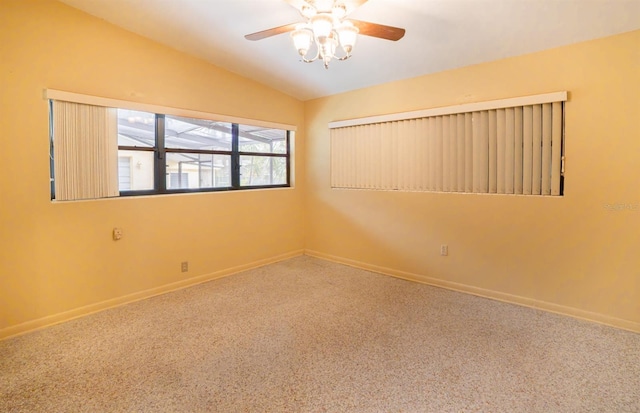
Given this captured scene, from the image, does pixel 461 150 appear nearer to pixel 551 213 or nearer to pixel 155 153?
pixel 551 213

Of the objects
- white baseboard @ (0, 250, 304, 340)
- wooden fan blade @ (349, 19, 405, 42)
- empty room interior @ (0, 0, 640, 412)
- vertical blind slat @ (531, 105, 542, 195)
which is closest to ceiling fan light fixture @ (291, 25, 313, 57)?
empty room interior @ (0, 0, 640, 412)

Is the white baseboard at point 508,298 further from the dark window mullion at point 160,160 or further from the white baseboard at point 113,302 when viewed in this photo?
the dark window mullion at point 160,160

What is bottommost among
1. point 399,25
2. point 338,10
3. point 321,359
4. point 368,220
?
point 321,359

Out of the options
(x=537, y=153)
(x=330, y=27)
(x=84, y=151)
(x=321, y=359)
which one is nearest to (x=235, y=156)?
(x=84, y=151)

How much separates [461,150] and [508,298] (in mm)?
1652

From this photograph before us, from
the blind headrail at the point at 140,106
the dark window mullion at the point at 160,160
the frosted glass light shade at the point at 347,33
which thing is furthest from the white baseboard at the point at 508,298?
the frosted glass light shade at the point at 347,33

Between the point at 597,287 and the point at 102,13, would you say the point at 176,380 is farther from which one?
the point at 597,287

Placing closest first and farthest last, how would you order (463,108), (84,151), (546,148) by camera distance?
(84,151), (546,148), (463,108)

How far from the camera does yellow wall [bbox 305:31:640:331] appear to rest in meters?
2.82

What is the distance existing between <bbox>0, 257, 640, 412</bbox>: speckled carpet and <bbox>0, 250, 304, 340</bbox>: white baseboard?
9 centimetres

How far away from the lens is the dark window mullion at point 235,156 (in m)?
4.48

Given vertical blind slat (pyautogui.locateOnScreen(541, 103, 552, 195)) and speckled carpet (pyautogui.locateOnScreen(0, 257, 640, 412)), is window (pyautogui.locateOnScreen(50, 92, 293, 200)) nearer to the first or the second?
speckled carpet (pyautogui.locateOnScreen(0, 257, 640, 412))

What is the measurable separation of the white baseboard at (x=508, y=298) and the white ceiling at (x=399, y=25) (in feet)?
7.98

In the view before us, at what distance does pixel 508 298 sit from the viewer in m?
3.44
